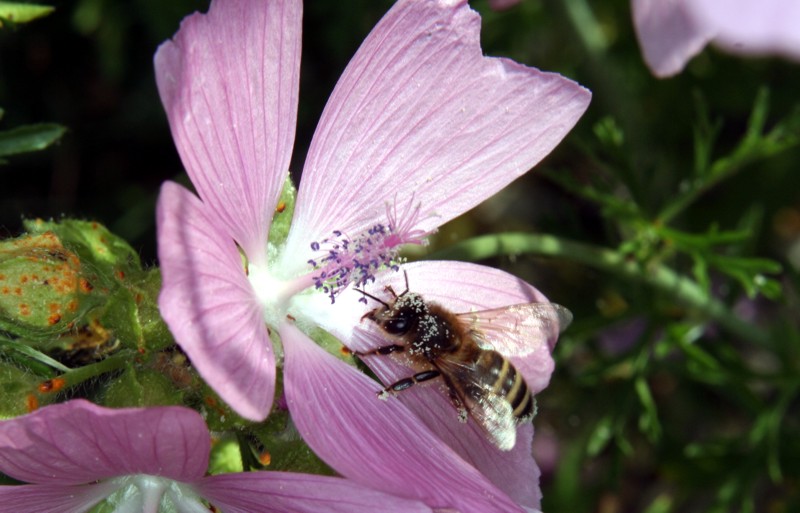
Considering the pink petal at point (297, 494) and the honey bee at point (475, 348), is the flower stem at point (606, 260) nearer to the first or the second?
the honey bee at point (475, 348)

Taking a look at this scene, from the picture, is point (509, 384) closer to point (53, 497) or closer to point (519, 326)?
point (519, 326)

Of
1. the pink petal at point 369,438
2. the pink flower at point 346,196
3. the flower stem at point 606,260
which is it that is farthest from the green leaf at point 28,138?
the flower stem at point 606,260

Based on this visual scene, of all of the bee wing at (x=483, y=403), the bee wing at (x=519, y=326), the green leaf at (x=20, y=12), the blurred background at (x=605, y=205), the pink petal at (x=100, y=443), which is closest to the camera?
the pink petal at (x=100, y=443)

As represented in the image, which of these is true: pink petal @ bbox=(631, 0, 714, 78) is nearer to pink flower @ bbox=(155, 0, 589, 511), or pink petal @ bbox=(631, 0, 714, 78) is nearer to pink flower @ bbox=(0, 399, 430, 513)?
pink flower @ bbox=(155, 0, 589, 511)

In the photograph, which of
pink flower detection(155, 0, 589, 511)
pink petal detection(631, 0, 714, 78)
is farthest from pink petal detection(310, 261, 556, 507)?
pink petal detection(631, 0, 714, 78)

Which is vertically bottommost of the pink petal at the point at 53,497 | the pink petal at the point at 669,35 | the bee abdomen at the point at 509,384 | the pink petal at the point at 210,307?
the bee abdomen at the point at 509,384

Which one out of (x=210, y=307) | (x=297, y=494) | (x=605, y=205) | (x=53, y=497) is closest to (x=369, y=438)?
(x=297, y=494)

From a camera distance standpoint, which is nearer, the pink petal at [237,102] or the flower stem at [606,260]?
the pink petal at [237,102]
